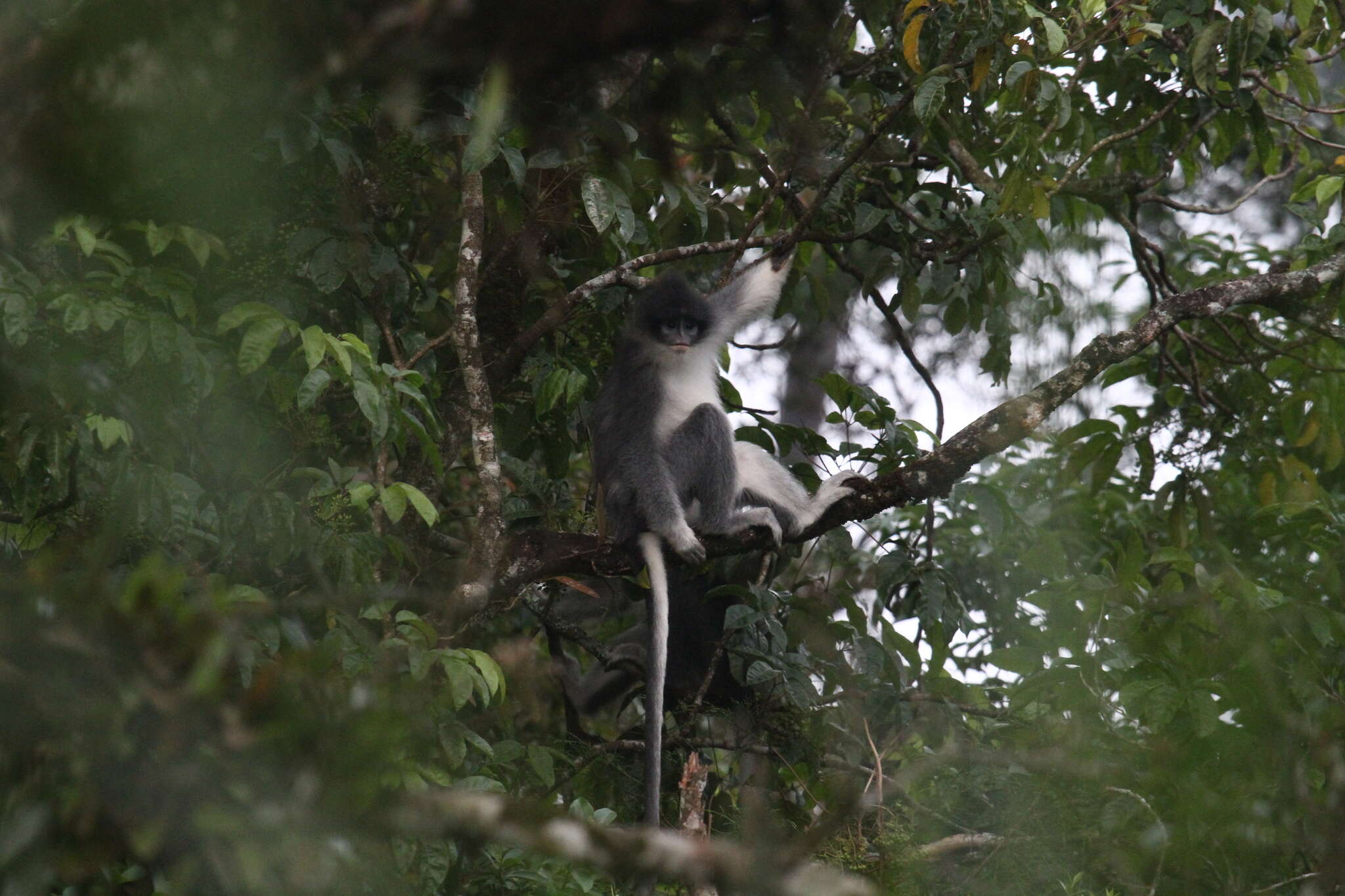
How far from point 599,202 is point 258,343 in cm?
103

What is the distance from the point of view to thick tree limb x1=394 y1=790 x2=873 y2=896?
0.89 metres

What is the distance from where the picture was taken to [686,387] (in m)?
4.43

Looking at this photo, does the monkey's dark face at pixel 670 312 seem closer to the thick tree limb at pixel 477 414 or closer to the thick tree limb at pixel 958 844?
the thick tree limb at pixel 477 414

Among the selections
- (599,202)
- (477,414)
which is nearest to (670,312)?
(599,202)

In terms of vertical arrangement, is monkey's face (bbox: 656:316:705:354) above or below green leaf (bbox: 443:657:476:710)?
above

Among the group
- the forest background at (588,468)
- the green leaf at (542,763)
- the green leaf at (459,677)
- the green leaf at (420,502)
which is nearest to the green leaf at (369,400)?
the forest background at (588,468)

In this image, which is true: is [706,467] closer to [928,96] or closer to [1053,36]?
[928,96]

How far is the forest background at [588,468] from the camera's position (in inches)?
36.9

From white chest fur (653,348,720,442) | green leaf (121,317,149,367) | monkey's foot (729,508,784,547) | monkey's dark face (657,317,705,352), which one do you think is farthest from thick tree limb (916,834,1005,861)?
green leaf (121,317,149,367)

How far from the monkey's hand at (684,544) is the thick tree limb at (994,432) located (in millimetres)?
231

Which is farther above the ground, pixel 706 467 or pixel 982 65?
pixel 982 65

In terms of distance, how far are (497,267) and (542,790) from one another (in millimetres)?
1636

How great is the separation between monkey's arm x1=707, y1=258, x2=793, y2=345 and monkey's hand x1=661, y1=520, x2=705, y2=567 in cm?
81

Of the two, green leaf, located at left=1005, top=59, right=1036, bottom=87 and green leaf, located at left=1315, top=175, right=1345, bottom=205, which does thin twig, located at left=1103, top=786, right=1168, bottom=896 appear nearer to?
green leaf, located at left=1005, top=59, right=1036, bottom=87
